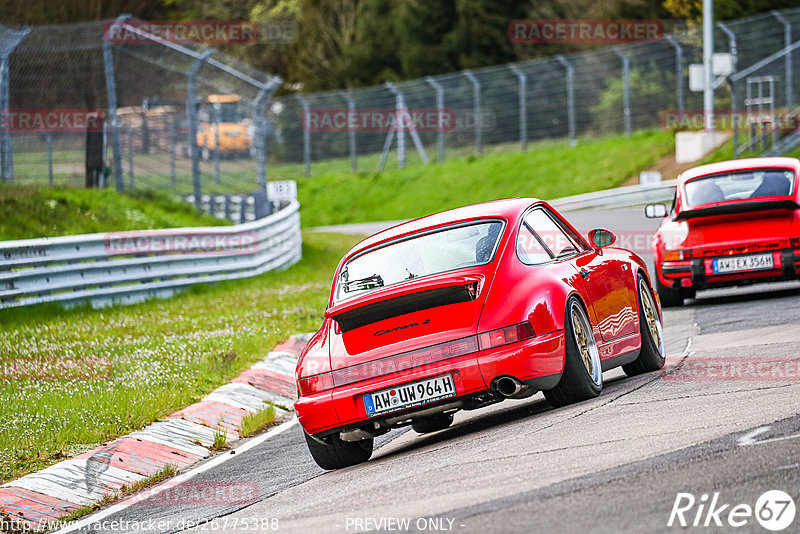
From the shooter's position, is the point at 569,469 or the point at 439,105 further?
the point at 439,105

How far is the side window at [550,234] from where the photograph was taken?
8510 millimetres

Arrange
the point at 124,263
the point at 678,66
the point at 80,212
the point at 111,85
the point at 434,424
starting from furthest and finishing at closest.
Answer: the point at 678,66 < the point at 111,85 < the point at 80,212 < the point at 124,263 < the point at 434,424

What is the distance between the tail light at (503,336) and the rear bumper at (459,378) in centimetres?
3

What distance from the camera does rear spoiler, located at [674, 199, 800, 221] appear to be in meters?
13.1

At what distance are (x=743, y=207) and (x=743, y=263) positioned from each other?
0.55 metres

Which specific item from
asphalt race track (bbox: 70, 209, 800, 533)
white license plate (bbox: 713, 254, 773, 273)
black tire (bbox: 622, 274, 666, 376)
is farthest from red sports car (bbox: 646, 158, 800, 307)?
black tire (bbox: 622, 274, 666, 376)

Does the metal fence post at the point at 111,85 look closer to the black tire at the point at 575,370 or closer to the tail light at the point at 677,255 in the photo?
the tail light at the point at 677,255

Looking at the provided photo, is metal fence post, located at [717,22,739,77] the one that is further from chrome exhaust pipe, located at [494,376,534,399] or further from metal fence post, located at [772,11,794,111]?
chrome exhaust pipe, located at [494,376,534,399]

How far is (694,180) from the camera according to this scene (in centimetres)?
1395

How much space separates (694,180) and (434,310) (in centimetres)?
704

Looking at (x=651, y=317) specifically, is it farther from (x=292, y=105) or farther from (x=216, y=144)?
(x=292, y=105)

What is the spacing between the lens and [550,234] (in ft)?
28.7

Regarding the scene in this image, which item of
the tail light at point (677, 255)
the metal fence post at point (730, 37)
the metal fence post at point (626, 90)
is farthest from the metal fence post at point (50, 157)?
the metal fence post at point (730, 37)

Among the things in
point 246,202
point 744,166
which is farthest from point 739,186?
point 246,202
